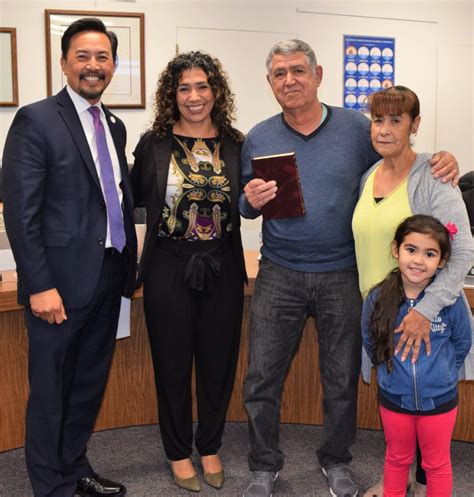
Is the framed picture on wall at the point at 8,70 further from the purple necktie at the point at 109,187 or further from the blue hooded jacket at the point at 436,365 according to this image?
the blue hooded jacket at the point at 436,365

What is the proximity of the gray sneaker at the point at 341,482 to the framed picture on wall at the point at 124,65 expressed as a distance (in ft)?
9.56

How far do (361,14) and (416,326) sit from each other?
3541mm

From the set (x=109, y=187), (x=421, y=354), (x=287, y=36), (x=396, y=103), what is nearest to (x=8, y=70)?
(x=287, y=36)

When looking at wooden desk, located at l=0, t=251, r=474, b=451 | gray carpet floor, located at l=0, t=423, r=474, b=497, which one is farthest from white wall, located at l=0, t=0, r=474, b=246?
gray carpet floor, located at l=0, t=423, r=474, b=497

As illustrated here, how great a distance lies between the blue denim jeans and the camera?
6.89ft

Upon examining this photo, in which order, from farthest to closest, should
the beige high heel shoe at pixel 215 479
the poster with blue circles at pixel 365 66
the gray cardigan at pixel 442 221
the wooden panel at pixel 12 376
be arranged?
1. the poster with blue circles at pixel 365 66
2. the wooden panel at pixel 12 376
3. the beige high heel shoe at pixel 215 479
4. the gray cardigan at pixel 442 221

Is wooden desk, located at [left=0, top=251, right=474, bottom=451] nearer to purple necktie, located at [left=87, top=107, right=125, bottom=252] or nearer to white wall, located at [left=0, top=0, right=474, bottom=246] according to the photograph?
purple necktie, located at [left=87, top=107, right=125, bottom=252]

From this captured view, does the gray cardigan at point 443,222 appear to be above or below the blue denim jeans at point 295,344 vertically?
above

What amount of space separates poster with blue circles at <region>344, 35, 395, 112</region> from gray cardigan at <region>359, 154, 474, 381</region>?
2.98m

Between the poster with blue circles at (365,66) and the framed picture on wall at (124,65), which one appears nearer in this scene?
the framed picture on wall at (124,65)

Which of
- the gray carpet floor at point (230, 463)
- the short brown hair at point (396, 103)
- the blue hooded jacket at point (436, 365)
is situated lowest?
the gray carpet floor at point (230, 463)

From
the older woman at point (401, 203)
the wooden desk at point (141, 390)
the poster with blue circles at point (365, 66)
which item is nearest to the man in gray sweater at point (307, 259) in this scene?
the older woman at point (401, 203)

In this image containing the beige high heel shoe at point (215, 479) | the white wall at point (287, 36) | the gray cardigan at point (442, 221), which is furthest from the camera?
the white wall at point (287, 36)

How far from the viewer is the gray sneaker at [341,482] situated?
2.23m
